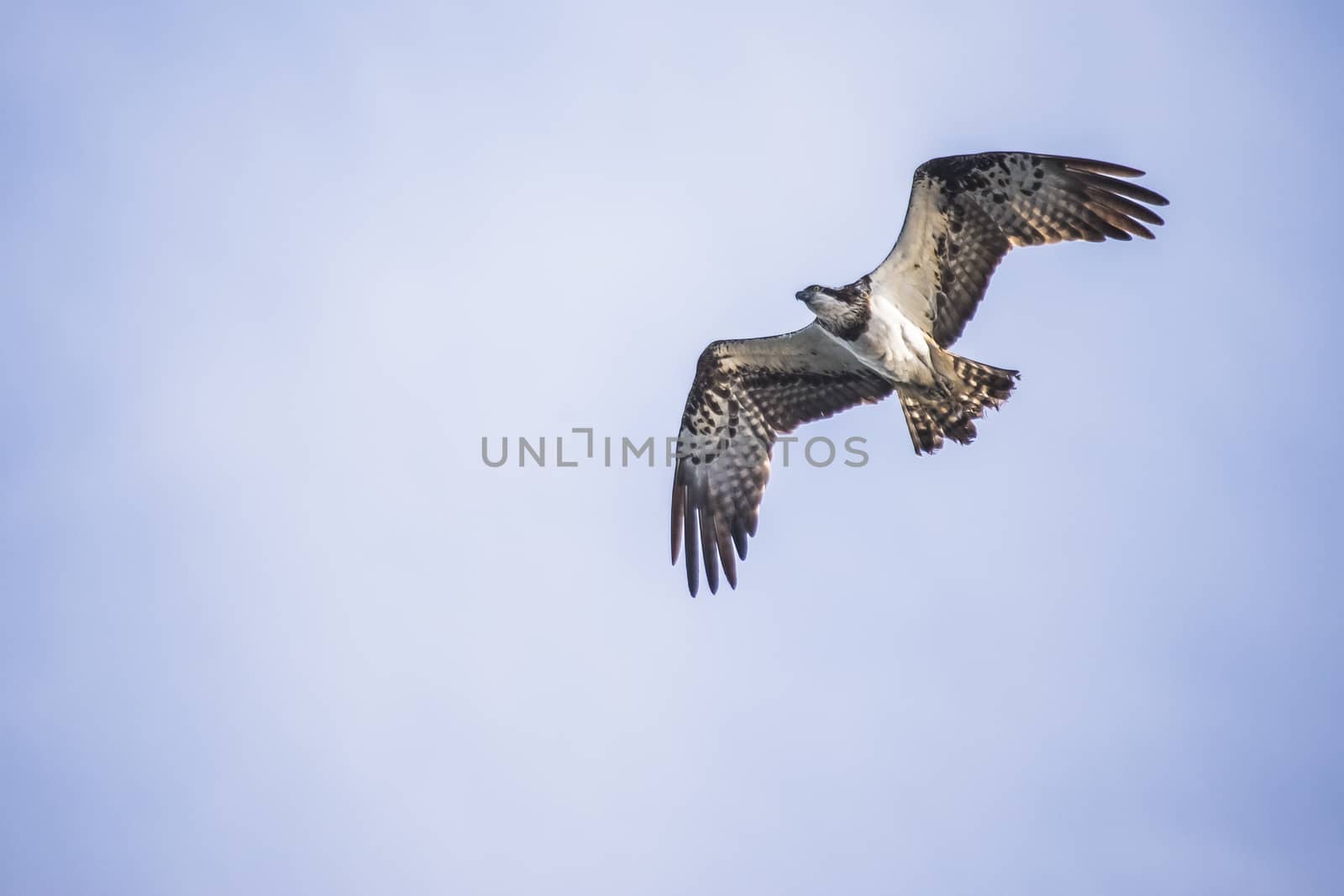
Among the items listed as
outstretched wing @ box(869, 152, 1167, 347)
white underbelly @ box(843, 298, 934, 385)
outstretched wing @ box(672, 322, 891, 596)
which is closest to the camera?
outstretched wing @ box(869, 152, 1167, 347)

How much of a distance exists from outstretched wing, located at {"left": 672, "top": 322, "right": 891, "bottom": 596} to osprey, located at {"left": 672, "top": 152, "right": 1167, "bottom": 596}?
2 cm

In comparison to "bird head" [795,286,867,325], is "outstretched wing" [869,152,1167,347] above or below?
above

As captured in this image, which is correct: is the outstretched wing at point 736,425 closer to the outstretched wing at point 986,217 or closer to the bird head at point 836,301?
the bird head at point 836,301

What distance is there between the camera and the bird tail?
14539mm

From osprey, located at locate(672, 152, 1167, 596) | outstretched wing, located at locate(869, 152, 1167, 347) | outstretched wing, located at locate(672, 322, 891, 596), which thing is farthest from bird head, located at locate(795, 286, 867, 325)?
outstretched wing, located at locate(672, 322, 891, 596)

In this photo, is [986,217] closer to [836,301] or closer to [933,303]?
[933,303]

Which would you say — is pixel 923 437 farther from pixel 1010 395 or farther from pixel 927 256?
pixel 927 256

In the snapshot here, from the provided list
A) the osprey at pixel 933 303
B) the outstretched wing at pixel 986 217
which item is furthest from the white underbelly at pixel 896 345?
the outstretched wing at pixel 986 217

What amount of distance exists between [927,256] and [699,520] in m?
3.95

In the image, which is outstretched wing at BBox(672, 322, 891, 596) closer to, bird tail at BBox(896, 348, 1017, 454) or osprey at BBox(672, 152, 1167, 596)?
osprey at BBox(672, 152, 1167, 596)

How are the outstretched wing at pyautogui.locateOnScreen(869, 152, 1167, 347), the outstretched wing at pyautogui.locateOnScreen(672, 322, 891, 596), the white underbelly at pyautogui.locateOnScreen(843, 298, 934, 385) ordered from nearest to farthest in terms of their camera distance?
the outstretched wing at pyautogui.locateOnScreen(869, 152, 1167, 347), the white underbelly at pyautogui.locateOnScreen(843, 298, 934, 385), the outstretched wing at pyautogui.locateOnScreen(672, 322, 891, 596)

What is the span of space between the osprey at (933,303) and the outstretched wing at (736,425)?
20 mm

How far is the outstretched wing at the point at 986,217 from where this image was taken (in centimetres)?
1434

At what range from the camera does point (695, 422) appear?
16.1m
